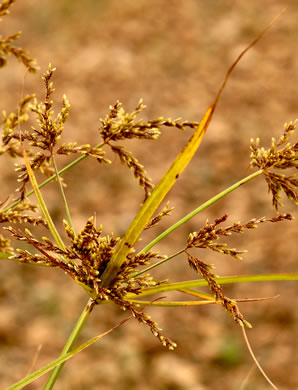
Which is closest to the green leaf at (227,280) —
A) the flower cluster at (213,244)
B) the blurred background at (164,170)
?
the flower cluster at (213,244)

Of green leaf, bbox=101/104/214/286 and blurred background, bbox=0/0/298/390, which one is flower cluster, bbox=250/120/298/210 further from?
blurred background, bbox=0/0/298/390

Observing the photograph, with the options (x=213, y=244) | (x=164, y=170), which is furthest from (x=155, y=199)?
(x=164, y=170)

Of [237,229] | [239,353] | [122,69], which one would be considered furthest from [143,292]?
[122,69]

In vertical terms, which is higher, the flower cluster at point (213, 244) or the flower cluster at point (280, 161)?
the flower cluster at point (280, 161)

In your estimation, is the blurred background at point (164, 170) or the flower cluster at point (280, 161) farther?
the blurred background at point (164, 170)

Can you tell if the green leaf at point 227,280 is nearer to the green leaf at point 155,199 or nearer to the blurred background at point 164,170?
the green leaf at point 155,199

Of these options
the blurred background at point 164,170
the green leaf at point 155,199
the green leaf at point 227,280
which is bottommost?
the green leaf at point 227,280

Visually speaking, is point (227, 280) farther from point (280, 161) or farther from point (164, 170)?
point (164, 170)

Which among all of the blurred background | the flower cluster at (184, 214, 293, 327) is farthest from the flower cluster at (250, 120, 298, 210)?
the blurred background

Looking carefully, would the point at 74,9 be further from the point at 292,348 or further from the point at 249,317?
the point at 292,348
